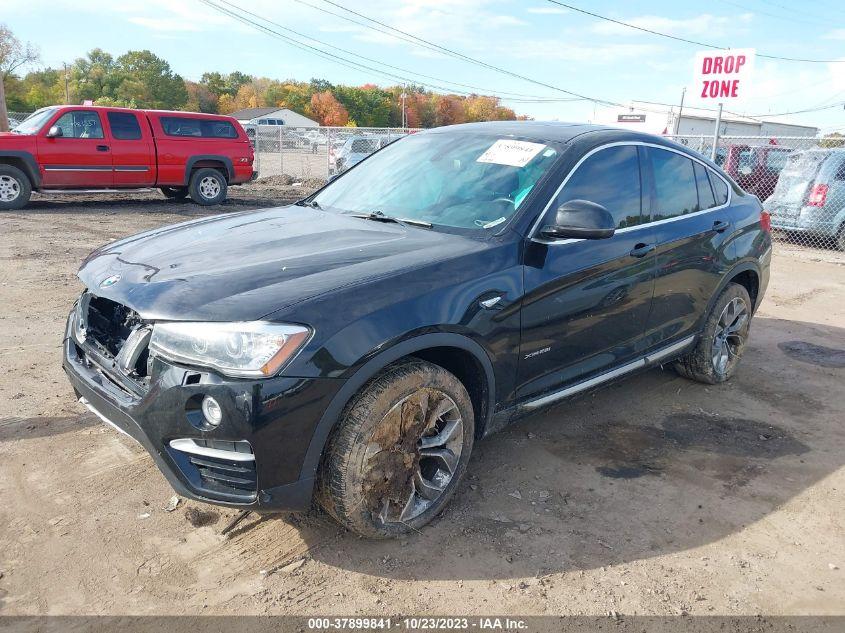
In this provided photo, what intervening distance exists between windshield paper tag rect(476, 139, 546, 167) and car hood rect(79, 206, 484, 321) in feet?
2.09

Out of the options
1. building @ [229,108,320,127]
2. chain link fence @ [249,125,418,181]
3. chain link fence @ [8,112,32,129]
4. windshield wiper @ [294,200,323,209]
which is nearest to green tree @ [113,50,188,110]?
building @ [229,108,320,127]

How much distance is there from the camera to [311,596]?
8.30ft

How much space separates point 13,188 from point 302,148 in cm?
1235

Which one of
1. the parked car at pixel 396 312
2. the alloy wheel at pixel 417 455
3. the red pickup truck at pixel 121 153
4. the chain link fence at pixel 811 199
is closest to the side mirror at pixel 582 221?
the parked car at pixel 396 312

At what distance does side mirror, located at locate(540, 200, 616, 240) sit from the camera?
9.88 feet

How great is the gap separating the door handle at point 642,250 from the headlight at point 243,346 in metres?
2.11

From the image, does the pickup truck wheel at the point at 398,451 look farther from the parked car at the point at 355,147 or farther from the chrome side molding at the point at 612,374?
the parked car at the point at 355,147

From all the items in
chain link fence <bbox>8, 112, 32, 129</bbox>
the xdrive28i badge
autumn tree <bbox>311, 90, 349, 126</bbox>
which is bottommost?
the xdrive28i badge

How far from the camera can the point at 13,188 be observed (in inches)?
475

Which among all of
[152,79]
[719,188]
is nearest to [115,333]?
[719,188]

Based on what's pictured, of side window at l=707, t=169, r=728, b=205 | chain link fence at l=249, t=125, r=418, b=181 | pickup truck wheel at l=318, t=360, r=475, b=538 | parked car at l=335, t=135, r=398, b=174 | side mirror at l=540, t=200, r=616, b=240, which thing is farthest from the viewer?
chain link fence at l=249, t=125, r=418, b=181

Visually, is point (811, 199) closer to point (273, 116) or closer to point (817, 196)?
point (817, 196)

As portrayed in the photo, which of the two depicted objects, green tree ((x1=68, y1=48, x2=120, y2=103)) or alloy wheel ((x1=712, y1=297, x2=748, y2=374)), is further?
green tree ((x1=68, y1=48, x2=120, y2=103))

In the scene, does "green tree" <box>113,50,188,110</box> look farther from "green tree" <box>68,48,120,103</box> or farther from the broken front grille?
the broken front grille
